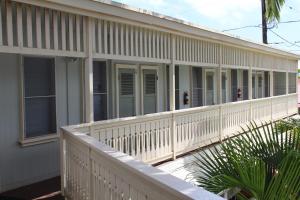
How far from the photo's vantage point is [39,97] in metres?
6.36

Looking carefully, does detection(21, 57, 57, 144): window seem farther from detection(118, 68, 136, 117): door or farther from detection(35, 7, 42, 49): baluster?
detection(118, 68, 136, 117): door

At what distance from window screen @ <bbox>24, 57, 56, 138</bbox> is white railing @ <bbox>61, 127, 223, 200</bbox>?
145 centimetres

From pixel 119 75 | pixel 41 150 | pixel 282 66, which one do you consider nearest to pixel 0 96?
pixel 41 150

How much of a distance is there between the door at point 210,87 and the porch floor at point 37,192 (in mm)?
7628

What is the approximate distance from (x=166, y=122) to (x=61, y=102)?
2286 mm

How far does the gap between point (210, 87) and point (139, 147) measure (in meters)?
6.66

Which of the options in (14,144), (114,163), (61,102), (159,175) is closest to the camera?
(159,175)

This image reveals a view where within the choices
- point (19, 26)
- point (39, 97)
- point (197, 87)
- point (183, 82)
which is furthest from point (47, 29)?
point (197, 87)

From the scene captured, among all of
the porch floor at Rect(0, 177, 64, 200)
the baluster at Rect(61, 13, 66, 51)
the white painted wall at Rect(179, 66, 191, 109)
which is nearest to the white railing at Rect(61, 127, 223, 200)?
the porch floor at Rect(0, 177, 64, 200)

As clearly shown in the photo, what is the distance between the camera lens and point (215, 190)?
3.29 m

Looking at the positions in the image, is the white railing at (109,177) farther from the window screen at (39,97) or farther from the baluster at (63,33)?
the window screen at (39,97)

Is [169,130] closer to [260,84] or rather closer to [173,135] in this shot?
[173,135]

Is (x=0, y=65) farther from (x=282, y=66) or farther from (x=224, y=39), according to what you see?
(x=282, y=66)

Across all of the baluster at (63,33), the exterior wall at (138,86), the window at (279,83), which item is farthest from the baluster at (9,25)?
the window at (279,83)
